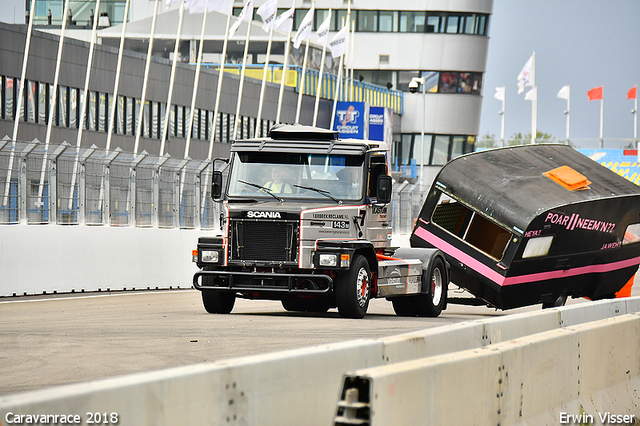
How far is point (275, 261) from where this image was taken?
15672 millimetres

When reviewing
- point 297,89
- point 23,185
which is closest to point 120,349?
point 23,185

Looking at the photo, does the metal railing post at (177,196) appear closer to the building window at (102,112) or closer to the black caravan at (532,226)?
the black caravan at (532,226)

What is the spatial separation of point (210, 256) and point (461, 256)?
420 centimetres

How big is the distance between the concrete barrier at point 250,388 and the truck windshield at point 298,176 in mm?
9231

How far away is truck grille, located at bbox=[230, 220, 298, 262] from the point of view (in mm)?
15633

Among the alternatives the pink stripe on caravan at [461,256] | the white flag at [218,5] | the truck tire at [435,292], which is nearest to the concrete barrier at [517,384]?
the pink stripe on caravan at [461,256]

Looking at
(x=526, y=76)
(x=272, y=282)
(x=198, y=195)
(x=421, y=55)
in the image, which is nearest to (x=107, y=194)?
(x=198, y=195)

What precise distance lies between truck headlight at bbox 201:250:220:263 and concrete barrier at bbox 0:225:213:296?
5.00 m

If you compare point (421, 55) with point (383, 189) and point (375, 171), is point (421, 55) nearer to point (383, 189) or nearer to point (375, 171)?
point (375, 171)

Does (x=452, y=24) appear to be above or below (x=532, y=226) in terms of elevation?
above

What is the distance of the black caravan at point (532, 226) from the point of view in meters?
16.6

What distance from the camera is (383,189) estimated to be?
16172mm

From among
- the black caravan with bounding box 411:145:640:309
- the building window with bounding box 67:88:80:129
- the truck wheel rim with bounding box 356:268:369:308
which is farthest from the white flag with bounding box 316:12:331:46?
the truck wheel rim with bounding box 356:268:369:308

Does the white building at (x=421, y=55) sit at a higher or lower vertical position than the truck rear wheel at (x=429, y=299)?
higher
